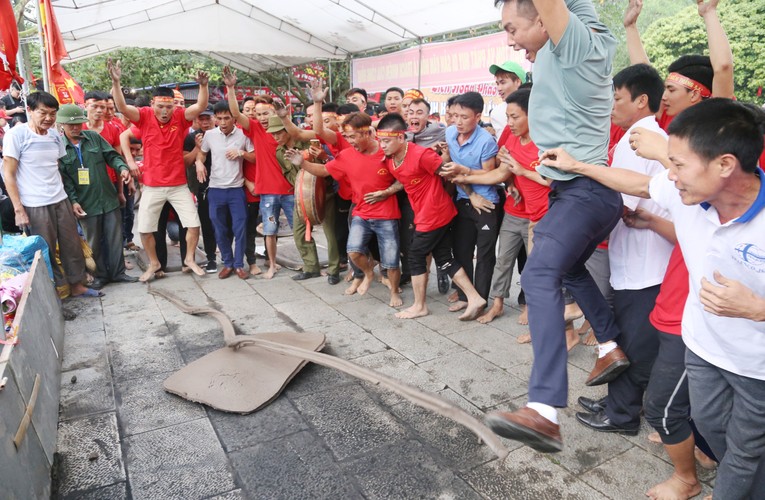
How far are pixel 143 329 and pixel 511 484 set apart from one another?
3.26 meters

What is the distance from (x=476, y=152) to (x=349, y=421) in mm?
2408

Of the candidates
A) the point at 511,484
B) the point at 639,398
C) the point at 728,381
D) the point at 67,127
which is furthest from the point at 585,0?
the point at 67,127

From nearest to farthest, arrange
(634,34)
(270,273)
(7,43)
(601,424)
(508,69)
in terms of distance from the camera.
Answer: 1. (601,424)
2. (634,34)
3. (508,69)
4. (7,43)
5. (270,273)

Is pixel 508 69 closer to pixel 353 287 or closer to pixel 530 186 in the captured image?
pixel 530 186

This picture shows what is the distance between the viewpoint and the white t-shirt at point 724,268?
1578mm

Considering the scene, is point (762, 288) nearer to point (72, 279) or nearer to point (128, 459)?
point (128, 459)

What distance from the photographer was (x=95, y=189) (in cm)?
539

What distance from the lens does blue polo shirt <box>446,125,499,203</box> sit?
4.16m

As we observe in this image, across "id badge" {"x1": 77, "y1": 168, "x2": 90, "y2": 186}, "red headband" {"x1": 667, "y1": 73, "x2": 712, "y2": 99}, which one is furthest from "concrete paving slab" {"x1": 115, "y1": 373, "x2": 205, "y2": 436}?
"red headband" {"x1": 667, "y1": 73, "x2": 712, "y2": 99}

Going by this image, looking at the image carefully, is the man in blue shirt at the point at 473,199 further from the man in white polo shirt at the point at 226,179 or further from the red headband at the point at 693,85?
the man in white polo shirt at the point at 226,179

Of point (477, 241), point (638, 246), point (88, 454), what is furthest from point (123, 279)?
point (638, 246)

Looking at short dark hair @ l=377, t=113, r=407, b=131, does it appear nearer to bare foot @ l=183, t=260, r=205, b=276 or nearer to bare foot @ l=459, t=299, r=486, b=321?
bare foot @ l=459, t=299, r=486, b=321

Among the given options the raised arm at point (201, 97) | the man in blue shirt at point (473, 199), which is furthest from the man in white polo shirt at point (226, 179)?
the man in blue shirt at point (473, 199)

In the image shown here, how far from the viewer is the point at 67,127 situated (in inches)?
203
